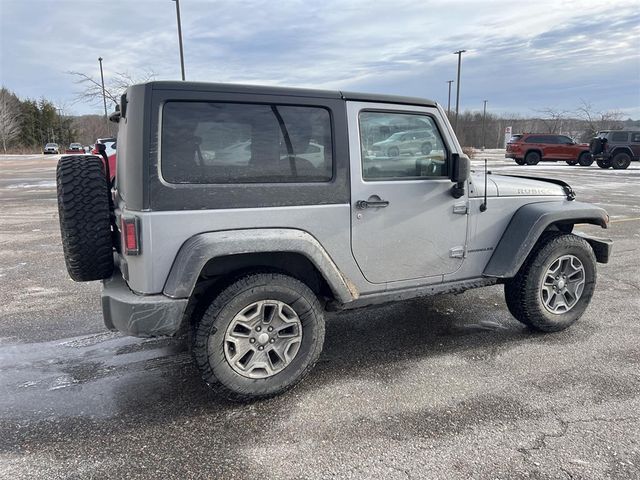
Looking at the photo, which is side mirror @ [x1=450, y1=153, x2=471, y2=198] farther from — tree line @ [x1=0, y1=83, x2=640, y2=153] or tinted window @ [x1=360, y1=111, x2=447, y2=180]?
tree line @ [x1=0, y1=83, x2=640, y2=153]

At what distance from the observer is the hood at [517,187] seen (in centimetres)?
378

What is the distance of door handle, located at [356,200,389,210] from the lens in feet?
10.6

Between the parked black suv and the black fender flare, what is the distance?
24040 mm

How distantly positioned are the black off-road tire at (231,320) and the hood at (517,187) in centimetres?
164

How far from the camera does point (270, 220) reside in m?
2.95

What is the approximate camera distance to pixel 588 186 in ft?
53.0

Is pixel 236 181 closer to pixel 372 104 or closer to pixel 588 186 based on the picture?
pixel 372 104

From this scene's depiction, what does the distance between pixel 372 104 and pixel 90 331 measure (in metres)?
3.10

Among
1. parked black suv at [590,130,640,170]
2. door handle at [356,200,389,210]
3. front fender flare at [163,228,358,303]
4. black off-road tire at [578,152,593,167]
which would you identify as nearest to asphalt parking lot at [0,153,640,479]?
front fender flare at [163,228,358,303]

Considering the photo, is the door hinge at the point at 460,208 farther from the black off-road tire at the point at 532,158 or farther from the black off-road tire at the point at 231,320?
the black off-road tire at the point at 532,158

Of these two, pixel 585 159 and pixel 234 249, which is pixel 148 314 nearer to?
pixel 234 249

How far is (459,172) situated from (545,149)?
84.9 feet

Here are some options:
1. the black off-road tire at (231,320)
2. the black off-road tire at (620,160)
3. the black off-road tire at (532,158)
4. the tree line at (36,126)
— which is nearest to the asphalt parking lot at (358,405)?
the black off-road tire at (231,320)

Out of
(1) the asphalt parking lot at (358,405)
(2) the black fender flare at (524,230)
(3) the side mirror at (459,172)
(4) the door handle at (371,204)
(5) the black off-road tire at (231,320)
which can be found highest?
(3) the side mirror at (459,172)
